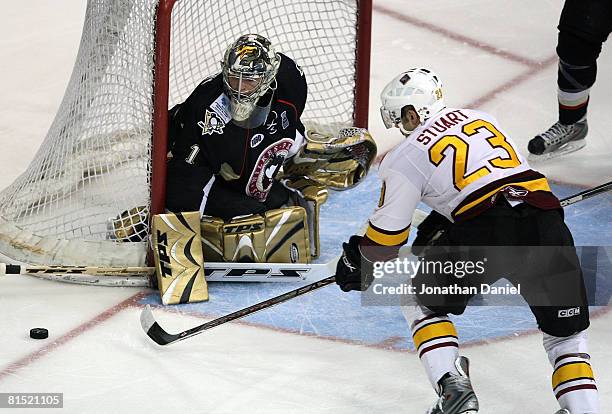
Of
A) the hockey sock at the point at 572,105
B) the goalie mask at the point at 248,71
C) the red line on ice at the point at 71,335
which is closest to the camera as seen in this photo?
the red line on ice at the point at 71,335

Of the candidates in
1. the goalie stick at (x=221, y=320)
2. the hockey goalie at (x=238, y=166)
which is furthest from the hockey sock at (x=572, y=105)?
the goalie stick at (x=221, y=320)

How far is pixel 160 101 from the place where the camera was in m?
4.01

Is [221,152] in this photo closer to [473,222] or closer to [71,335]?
[71,335]

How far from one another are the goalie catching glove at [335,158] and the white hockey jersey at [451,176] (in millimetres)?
1059

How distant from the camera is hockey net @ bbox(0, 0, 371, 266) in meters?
4.07

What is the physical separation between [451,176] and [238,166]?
3.18ft

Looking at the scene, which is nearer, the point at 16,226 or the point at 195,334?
the point at 195,334

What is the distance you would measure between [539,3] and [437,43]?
558 mm

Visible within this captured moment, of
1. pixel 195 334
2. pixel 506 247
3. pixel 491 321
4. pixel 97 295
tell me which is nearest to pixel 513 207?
pixel 506 247

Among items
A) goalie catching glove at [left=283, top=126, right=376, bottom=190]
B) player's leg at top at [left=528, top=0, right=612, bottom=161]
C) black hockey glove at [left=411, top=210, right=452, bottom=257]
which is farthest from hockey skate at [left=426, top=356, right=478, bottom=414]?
player's leg at top at [left=528, top=0, right=612, bottom=161]

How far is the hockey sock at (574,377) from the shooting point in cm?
332

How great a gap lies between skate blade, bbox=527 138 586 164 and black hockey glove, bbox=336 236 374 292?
1586 millimetres

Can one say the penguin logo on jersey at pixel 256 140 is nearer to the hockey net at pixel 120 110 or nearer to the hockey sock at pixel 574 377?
the hockey net at pixel 120 110

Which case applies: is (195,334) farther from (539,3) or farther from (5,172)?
(539,3)
